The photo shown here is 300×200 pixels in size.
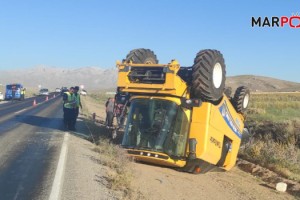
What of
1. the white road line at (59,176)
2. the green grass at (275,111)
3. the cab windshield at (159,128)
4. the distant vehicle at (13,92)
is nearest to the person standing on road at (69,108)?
the white road line at (59,176)

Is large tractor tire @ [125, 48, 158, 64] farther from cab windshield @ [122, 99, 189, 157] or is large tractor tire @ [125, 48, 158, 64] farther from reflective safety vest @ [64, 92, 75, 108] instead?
→ reflective safety vest @ [64, 92, 75, 108]

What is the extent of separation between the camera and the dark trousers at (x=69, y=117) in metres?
16.4

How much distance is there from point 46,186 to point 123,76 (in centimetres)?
427

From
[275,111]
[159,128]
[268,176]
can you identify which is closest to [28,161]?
[159,128]

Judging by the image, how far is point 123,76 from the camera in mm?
11148

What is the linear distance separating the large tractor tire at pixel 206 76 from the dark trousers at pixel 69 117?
6.82m

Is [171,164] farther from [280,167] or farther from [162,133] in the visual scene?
[280,167]

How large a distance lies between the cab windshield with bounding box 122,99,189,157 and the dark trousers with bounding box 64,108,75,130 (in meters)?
5.93

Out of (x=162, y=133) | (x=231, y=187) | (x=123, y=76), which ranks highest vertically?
(x=123, y=76)

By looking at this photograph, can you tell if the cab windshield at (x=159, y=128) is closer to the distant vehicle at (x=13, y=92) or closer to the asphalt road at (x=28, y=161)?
the asphalt road at (x=28, y=161)

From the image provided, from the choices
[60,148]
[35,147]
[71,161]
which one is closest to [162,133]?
[71,161]

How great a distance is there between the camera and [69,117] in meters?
16.5

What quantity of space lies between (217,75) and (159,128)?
6.77 ft

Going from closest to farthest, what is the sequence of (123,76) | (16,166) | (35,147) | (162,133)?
(16,166) < (162,133) < (123,76) < (35,147)
